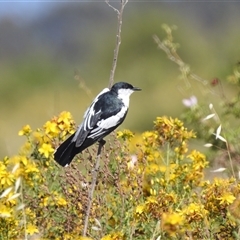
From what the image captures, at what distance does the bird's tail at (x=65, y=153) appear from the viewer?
12.6 ft

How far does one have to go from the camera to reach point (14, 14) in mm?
35969

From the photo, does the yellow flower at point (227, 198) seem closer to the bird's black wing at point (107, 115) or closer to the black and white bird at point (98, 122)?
the black and white bird at point (98, 122)

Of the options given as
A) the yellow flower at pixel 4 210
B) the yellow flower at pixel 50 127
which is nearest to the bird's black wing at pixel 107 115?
the yellow flower at pixel 50 127

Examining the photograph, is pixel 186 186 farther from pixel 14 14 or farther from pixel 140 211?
pixel 14 14

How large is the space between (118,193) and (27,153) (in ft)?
1.99

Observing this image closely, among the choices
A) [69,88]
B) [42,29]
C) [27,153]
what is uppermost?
[42,29]

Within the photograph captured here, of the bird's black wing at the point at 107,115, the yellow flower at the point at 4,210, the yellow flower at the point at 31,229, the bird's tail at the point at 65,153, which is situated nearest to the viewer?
the yellow flower at the point at 4,210

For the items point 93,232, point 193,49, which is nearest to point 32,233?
point 93,232

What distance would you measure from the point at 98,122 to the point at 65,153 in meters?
0.46

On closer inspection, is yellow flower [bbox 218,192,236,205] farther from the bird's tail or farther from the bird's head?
the bird's head

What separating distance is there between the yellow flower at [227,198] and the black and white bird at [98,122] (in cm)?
96

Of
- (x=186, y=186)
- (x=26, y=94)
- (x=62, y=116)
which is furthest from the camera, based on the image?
(x=26, y=94)

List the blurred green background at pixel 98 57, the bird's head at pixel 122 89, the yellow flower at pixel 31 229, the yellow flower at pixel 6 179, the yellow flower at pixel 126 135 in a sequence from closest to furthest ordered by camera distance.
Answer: the yellow flower at pixel 31 229, the yellow flower at pixel 6 179, the yellow flower at pixel 126 135, the bird's head at pixel 122 89, the blurred green background at pixel 98 57

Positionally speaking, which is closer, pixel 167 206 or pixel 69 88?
pixel 167 206
